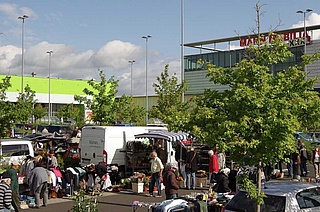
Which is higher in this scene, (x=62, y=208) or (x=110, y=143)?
(x=110, y=143)

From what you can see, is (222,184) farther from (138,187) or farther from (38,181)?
(38,181)

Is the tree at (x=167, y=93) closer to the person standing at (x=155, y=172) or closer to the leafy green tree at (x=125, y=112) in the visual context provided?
the leafy green tree at (x=125, y=112)

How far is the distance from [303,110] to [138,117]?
33896 millimetres

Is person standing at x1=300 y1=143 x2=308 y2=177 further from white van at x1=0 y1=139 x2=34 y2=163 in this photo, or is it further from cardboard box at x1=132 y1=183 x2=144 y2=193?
white van at x1=0 y1=139 x2=34 y2=163

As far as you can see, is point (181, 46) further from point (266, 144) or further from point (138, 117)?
point (266, 144)

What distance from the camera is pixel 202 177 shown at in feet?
66.5

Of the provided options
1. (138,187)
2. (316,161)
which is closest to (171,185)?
(138,187)

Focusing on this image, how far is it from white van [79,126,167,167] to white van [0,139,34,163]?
226 centimetres

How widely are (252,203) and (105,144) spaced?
437 inches

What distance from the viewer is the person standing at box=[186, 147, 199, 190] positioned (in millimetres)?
19125

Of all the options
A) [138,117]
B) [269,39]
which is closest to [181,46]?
[138,117]

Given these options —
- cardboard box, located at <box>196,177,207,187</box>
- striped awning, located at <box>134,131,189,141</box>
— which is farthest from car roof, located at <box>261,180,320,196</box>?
cardboard box, located at <box>196,177,207,187</box>

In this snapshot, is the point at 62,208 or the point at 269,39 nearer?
the point at 269,39

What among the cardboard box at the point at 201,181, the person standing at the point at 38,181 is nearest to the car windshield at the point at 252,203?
the person standing at the point at 38,181
